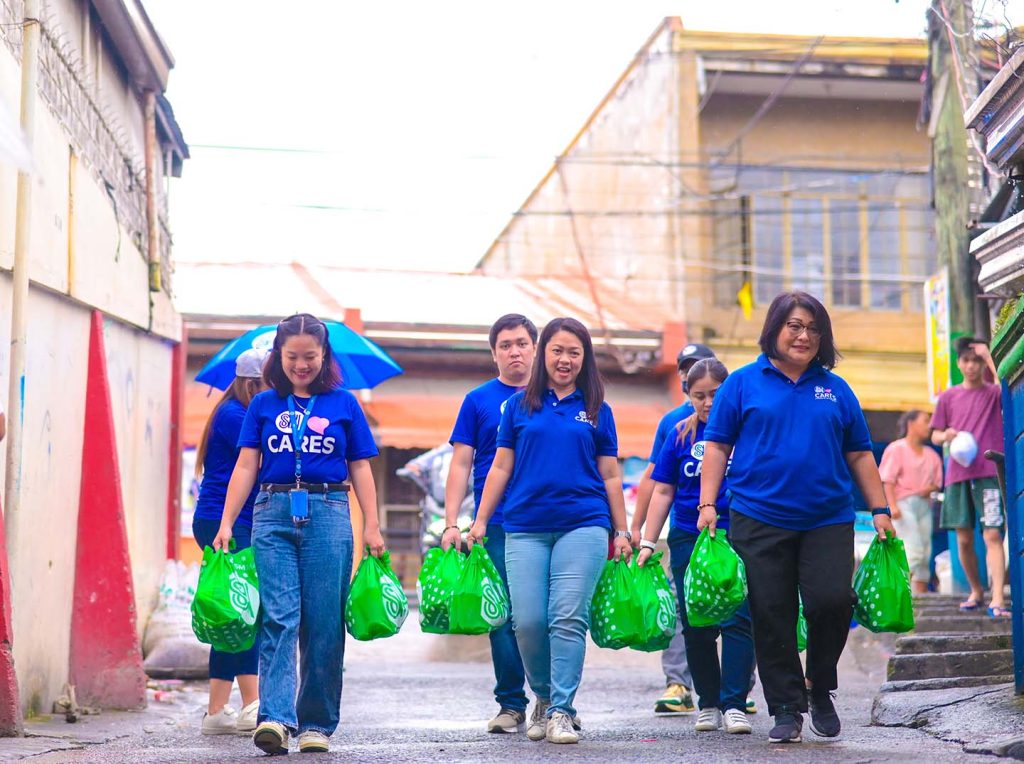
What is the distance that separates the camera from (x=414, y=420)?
20.2 m

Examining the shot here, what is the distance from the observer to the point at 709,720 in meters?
6.69

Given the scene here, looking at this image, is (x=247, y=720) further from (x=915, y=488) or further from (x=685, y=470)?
(x=915, y=488)

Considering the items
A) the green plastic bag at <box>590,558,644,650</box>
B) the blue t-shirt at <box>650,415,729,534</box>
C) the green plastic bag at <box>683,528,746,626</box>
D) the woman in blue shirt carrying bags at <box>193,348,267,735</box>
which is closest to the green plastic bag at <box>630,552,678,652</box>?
the green plastic bag at <box>590,558,644,650</box>

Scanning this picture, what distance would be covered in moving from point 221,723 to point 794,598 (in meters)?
2.87

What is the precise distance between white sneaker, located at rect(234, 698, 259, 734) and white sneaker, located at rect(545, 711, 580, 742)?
169cm

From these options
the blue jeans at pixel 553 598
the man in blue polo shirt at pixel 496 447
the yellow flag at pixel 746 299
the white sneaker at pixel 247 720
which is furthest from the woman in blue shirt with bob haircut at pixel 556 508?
the yellow flag at pixel 746 299

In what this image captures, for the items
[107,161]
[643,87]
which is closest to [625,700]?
[107,161]

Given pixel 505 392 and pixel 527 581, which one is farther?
pixel 505 392

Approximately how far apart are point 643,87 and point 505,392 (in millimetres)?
16886

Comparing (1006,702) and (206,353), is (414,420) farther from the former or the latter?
(1006,702)

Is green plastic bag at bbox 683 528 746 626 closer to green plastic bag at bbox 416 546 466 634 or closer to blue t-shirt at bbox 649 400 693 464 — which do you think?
green plastic bag at bbox 416 546 466 634

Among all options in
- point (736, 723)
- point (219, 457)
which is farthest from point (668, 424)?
point (219, 457)

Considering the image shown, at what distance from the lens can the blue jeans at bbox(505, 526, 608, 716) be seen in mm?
6254

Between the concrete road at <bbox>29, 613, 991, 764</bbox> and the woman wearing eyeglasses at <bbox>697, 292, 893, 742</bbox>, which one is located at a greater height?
the woman wearing eyeglasses at <bbox>697, 292, 893, 742</bbox>
